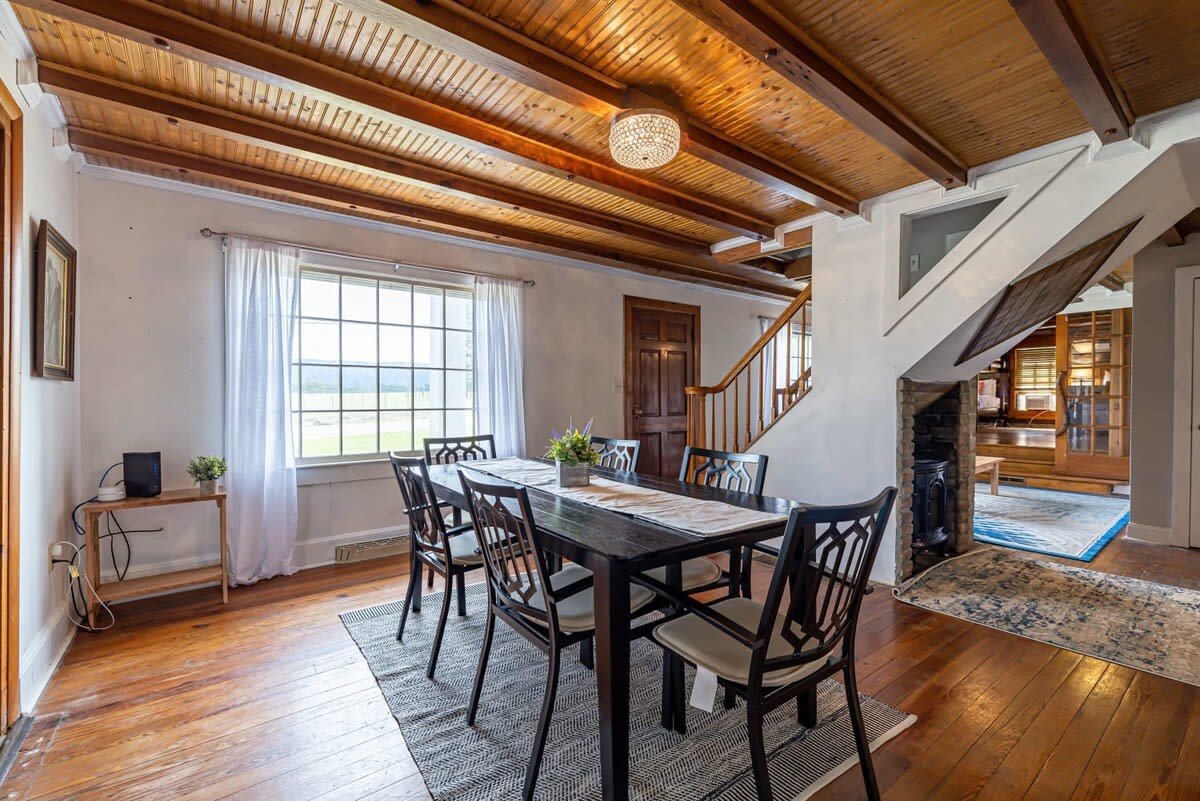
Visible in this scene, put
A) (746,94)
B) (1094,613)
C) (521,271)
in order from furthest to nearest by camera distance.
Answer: (521,271) < (1094,613) < (746,94)

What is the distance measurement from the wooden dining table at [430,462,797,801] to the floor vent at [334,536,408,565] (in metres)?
2.25

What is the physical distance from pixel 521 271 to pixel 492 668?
126 inches

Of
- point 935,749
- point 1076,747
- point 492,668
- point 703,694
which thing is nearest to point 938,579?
point 1076,747

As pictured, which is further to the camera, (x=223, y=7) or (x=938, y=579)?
(x=938, y=579)

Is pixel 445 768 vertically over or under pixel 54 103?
under

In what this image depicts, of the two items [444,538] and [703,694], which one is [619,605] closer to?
[703,694]

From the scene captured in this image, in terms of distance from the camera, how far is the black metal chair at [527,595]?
62.4 inches

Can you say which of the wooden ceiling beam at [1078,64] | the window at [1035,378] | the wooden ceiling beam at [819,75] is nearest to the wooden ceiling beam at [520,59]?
the wooden ceiling beam at [819,75]

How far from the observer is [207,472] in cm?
298

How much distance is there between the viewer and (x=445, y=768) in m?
1.71

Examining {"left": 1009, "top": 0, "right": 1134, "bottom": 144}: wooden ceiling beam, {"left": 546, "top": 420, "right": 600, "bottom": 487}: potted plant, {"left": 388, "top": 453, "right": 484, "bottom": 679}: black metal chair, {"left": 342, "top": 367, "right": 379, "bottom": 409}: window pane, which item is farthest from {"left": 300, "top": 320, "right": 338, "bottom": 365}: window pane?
{"left": 1009, "top": 0, "right": 1134, "bottom": 144}: wooden ceiling beam

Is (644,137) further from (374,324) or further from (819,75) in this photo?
(374,324)

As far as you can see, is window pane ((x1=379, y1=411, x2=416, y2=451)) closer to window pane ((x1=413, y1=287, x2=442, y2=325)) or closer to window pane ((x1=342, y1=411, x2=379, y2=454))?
window pane ((x1=342, y1=411, x2=379, y2=454))

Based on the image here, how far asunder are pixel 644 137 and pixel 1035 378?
29.1 feet
